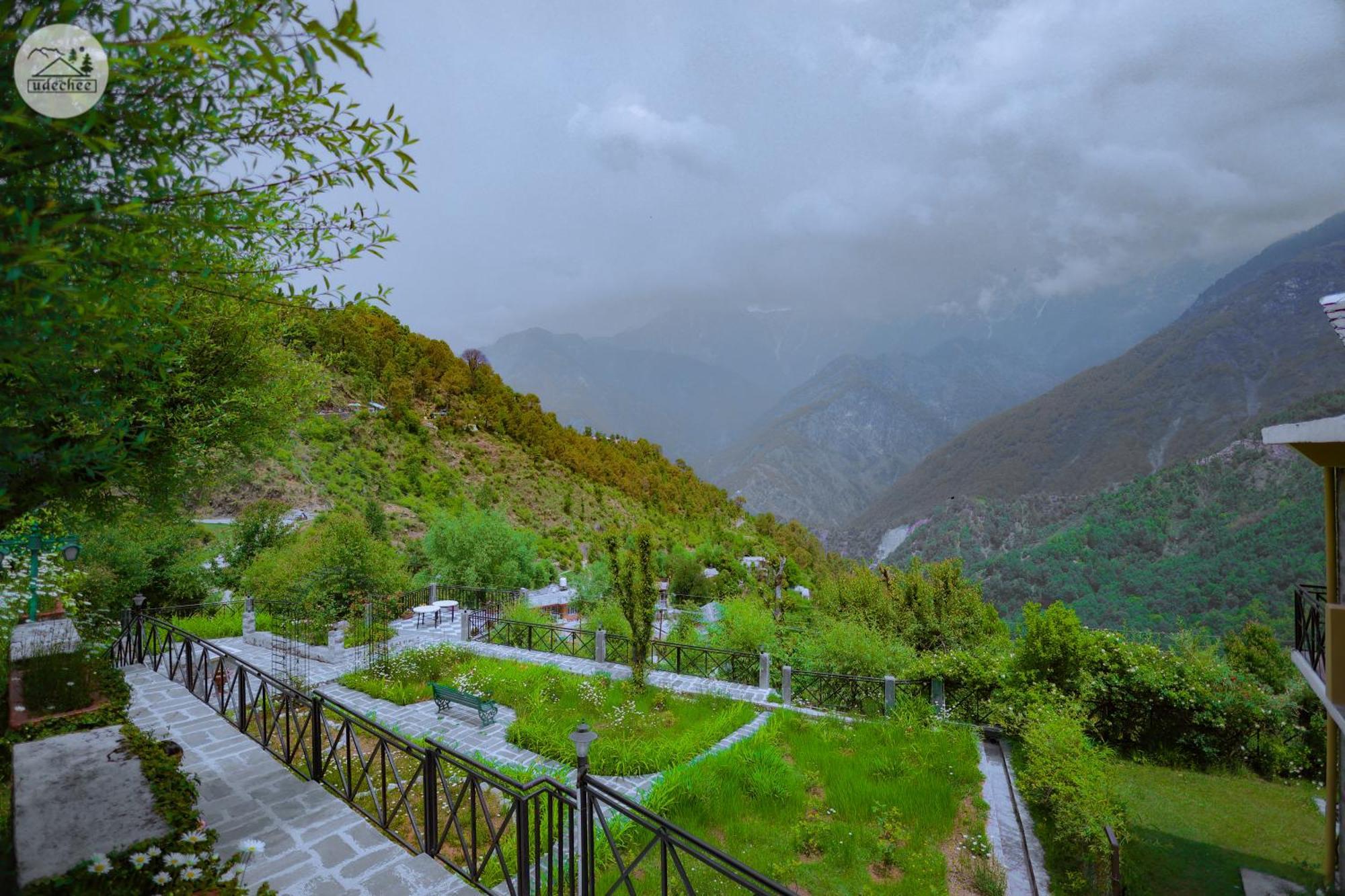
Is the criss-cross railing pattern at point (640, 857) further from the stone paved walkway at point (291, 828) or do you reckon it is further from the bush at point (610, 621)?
the bush at point (610, 621)

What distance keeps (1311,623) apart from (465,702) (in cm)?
1096

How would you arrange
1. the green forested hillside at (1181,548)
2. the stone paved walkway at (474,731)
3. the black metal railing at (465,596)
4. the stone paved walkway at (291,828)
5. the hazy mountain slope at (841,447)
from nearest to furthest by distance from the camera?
the stone paved walkway at (291,828) < the stone paved walkway at (474,731) < the black metal railing at (465,596) < the green forested hillside at (1181,548) < the hazy mountain slope at (841,447)

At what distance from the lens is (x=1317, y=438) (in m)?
5.08

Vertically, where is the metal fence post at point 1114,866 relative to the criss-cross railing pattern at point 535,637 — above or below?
above

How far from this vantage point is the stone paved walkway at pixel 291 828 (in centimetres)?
388

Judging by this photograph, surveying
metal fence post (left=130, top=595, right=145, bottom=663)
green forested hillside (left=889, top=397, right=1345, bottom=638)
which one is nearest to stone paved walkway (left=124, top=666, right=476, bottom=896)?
metal fence post (left=130, top=595, right=145, bottom=663)

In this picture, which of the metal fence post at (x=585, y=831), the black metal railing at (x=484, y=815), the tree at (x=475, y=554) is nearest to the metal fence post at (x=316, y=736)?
the black metal railing at (x=484, y=815)

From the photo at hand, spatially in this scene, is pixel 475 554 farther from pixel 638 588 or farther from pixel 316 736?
pixel 316 736

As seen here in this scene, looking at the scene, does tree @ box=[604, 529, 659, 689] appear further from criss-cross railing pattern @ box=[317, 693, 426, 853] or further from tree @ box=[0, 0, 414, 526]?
tree @ box=[0, 0, 414, 526]

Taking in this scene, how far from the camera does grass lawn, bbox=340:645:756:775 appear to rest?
7820mm

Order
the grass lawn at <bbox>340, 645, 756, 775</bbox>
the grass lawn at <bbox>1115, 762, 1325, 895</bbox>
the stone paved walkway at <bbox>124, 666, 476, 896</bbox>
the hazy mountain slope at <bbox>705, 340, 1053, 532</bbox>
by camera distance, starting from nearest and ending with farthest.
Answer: the stone paved walkway at <bbox>124, 666, 476, 896</bbox>
the grass lawn at <bbox>1115, 762, 1325, 895</bbox>
the grass lawn at <bbox>340, 645, 756, 775</bbox>
the hazy mountain slope at <bbox>705, 340, 1053, 532</bbox>

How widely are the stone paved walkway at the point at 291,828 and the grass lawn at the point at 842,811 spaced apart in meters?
2.03

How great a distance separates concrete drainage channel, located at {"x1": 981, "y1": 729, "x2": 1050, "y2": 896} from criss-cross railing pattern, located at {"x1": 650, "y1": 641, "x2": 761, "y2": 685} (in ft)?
14.6

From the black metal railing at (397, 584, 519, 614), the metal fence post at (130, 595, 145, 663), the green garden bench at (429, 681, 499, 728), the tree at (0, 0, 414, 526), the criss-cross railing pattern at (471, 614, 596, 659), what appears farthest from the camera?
the black metal railing at (397, 584, 519, 614)
